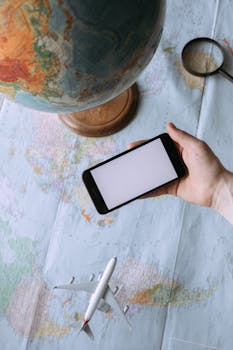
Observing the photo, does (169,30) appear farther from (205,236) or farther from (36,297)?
(36,297)

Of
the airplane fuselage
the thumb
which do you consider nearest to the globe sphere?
the thumb

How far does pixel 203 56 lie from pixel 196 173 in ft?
0.91

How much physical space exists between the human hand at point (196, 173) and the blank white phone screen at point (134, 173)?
A: 2cm

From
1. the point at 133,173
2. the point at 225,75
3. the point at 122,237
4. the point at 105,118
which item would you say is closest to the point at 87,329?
the point at 122,237

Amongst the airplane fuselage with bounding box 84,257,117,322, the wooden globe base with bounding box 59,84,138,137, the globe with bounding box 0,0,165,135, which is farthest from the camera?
the wooden globe base with bounding box 59,84,138,137

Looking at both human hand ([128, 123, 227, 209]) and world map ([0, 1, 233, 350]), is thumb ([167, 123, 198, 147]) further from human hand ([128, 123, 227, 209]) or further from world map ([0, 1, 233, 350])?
world map ([0, 1, 233, 350])

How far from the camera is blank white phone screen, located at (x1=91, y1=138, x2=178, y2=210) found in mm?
793

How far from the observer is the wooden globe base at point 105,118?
0.87 metres

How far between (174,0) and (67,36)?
56cm

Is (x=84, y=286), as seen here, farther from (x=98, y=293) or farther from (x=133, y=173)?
(x=133, y=173)

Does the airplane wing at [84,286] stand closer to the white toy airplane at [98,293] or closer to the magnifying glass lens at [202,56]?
the white toy airplane at [98,293]

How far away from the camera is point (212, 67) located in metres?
0.90

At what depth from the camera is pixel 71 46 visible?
0.49m

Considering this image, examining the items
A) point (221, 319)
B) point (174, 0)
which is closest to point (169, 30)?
point (174, 0)
